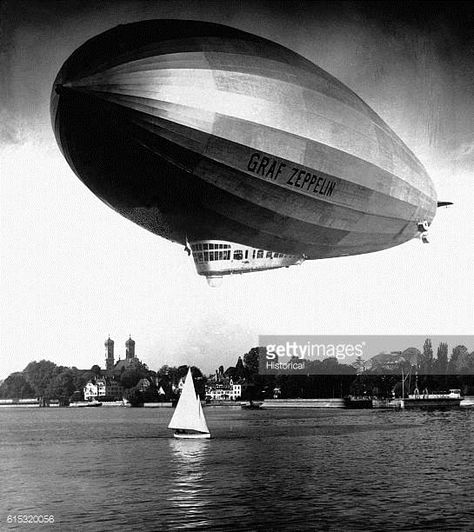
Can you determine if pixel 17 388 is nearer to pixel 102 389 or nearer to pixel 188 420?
pixel 102 389

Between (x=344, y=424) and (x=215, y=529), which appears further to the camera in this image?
(x=344, y=424)

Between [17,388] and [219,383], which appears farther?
[17,388]

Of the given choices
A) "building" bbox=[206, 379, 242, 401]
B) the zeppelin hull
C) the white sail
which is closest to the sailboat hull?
the white sail

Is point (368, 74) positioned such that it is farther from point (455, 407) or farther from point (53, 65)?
point (455, 407)

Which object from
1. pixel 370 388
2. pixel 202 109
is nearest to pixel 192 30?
pixel 202 109

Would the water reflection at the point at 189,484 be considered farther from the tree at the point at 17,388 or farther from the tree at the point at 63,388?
the tree at the point at 63,388

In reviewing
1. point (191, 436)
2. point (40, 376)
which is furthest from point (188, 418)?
point (40, 376)

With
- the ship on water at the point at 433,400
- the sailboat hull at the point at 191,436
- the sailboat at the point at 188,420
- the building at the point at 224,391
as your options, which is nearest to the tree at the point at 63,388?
the building at the point at 224,391
